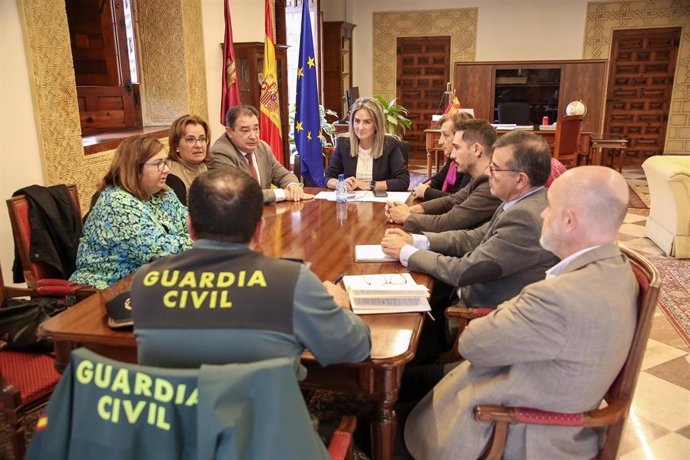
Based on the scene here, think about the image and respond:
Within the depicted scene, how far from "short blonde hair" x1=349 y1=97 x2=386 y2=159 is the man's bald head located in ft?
7.82

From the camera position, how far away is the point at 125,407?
100cm

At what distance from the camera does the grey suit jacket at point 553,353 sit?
1.33 metres

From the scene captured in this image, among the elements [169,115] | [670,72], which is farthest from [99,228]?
[670,72]

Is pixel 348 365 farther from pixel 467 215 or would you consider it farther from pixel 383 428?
pixel 467 215

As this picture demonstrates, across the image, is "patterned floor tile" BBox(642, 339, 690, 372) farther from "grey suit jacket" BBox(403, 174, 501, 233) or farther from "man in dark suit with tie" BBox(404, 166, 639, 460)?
"man in dark suit with tie" BBox(404, 166, 639, 460)

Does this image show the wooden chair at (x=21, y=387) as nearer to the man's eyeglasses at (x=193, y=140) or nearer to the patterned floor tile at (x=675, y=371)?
the man's eyeglasses at (x=193, y=140)

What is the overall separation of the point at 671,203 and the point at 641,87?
592 cm

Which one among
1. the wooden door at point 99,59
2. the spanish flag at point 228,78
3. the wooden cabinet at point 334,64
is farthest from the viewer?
the wooden cabinet at point 334,64

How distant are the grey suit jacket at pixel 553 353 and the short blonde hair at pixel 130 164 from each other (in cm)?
146

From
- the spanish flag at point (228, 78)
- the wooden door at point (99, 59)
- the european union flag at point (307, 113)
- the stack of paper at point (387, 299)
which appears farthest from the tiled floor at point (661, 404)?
the wooden door at point (99, 59)

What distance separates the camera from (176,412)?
0.99 metres

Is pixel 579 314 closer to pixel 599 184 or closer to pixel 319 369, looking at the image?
pixel 599 184

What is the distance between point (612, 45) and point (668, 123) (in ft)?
5.31

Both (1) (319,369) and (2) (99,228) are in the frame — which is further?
(2) (99,228)
